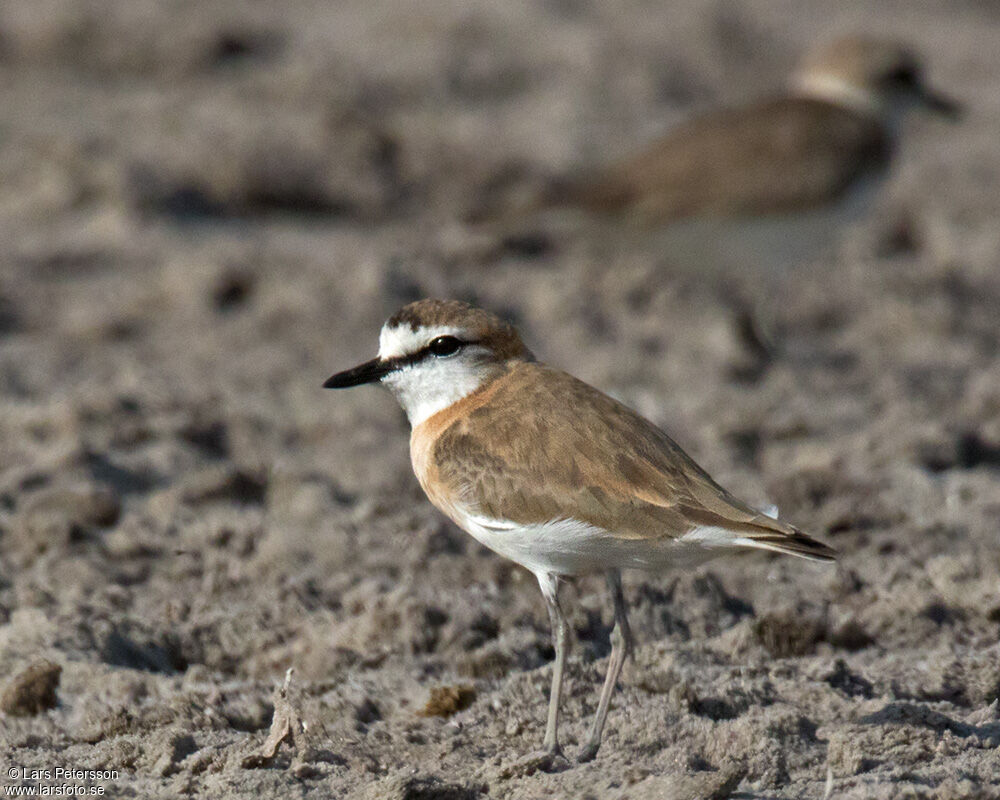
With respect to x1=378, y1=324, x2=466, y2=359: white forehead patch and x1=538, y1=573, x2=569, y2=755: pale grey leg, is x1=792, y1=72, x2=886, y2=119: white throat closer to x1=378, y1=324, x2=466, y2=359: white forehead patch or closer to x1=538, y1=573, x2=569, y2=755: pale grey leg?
x1=378, y1=324, x2=466, y2=359: white forehead patch

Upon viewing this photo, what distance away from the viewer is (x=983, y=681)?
374cm

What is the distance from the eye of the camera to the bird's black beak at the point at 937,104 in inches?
312

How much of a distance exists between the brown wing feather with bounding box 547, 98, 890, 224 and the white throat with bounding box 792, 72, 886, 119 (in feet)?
1.78

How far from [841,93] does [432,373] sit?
487 centimetres

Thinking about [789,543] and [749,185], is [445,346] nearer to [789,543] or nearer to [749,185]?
[789,543]

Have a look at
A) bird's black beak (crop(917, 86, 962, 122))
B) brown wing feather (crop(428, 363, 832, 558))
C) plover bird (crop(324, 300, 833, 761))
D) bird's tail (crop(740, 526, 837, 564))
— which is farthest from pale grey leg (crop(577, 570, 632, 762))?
bird's black beak (crop(917, 86, 962, 122))

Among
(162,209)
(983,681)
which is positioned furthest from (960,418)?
(162,209)

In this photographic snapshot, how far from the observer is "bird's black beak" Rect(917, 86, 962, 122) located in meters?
7.92

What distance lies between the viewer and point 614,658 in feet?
11.6

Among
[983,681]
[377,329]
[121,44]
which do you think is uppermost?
[121,44]

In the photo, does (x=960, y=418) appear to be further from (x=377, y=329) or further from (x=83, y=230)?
(x=83, y=230)

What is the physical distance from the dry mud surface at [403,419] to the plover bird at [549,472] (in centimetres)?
46

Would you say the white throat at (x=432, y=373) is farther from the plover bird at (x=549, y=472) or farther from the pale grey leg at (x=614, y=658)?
the pale grey leg at (x=614, y=658)

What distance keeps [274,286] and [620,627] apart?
154 inches
